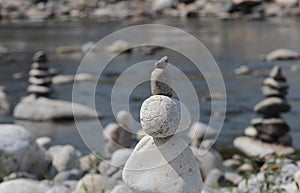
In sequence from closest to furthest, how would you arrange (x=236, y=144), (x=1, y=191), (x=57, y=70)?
(x=1, y=191) < (x=236, y=144) < (x=57, y=70)

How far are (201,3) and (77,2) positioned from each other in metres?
6.31

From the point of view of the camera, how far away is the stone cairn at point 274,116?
11.3 meters

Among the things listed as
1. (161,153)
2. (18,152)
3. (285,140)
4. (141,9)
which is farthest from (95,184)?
(141,9)

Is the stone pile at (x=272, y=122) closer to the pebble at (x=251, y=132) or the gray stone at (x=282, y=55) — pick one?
the pebble at (x=251, y=132)

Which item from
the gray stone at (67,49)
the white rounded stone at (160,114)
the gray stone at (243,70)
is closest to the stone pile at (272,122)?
the gray stone at (243,70)

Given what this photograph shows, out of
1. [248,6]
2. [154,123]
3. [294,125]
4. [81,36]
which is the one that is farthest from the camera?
[248,6]

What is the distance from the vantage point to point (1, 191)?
6773 millimetres

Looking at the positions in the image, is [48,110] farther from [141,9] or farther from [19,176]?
[141,9]

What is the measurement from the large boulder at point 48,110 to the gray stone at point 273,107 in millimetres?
3146

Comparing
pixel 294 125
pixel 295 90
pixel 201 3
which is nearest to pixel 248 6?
pixel 201 3

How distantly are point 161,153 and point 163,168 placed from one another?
0.09 m

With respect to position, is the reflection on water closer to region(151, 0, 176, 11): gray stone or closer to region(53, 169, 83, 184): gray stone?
region(53, 169, 83, 184): gray stone

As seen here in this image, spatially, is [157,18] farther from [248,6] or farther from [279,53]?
[279,53]

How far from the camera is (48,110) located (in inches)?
549
